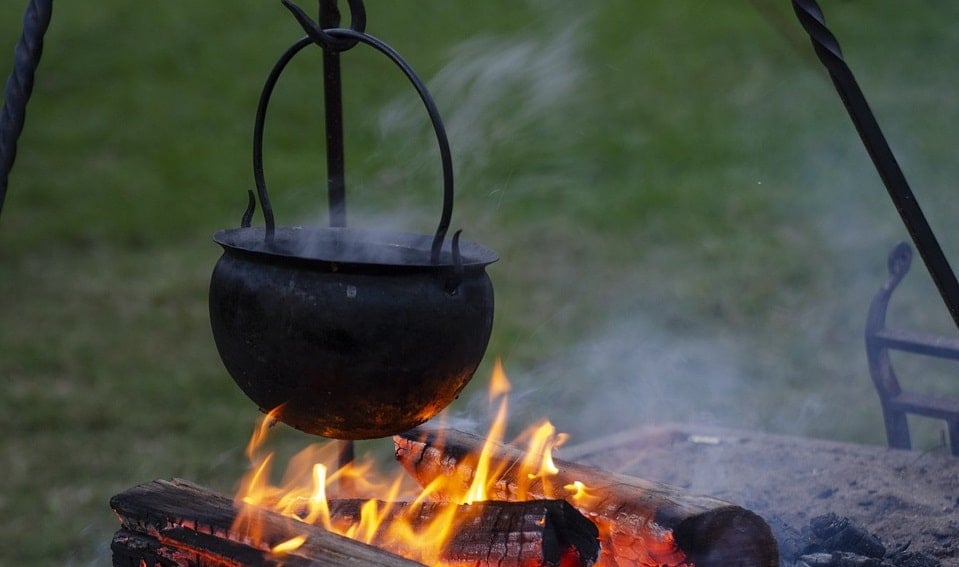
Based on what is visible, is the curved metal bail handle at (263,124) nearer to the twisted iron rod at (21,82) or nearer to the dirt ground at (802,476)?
the twisted iron rod at (21,82)

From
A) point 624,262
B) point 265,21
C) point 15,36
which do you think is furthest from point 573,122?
point 15,36

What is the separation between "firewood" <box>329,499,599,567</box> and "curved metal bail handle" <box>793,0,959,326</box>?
0.87 metres

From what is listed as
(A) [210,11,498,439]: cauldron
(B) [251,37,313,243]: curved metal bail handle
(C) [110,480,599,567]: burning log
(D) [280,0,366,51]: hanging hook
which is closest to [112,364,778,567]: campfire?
(C) [110,480,599,567]: burning log

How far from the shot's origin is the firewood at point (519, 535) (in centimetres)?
218

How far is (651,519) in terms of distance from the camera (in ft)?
7.47

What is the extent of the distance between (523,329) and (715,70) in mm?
4752

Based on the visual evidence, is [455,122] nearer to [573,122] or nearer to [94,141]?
[573,122]

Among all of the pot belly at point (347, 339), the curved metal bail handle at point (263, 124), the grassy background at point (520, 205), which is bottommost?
the grassy background at point (520, 205)

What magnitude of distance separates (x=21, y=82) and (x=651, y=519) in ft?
4.97

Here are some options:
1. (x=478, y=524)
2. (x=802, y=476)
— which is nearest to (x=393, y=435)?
(x=478, y=524)

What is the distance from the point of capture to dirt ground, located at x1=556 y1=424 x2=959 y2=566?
2.99m

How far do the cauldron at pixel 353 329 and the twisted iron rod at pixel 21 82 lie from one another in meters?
0.43

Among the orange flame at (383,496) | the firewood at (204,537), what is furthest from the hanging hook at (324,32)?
the firewood at (204,537)

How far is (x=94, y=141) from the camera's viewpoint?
29.1 feet
